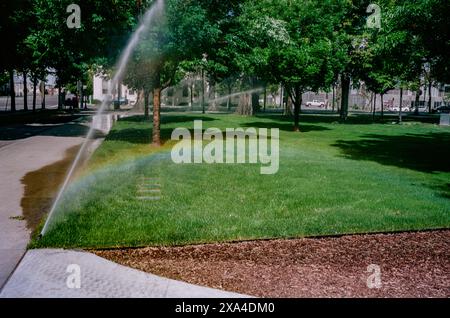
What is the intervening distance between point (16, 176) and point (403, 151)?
15260mm

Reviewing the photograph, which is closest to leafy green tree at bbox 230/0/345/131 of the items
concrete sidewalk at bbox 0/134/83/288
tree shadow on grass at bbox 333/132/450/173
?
tree shadow on grass at bbox 333/132/450/173

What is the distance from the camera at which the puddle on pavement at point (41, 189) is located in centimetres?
841

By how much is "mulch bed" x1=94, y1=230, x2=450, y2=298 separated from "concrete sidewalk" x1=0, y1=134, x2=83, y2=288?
4.05 feet

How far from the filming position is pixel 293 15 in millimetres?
26656

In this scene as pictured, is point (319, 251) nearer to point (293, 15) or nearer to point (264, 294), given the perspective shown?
point (264, 294)

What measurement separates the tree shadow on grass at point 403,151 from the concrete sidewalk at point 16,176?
37.7ft

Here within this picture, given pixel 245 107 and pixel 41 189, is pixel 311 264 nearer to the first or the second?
pixel 41 189

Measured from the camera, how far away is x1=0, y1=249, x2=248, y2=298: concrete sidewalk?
505cm

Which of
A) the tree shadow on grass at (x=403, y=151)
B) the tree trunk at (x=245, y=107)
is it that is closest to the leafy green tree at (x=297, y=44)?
the tree shadow on grass at (x=403, y=151)

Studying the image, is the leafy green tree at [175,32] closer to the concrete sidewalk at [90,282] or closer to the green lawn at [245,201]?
the green lawn at [245,201]

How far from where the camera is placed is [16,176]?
12047 mm

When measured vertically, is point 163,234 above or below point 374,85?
below
